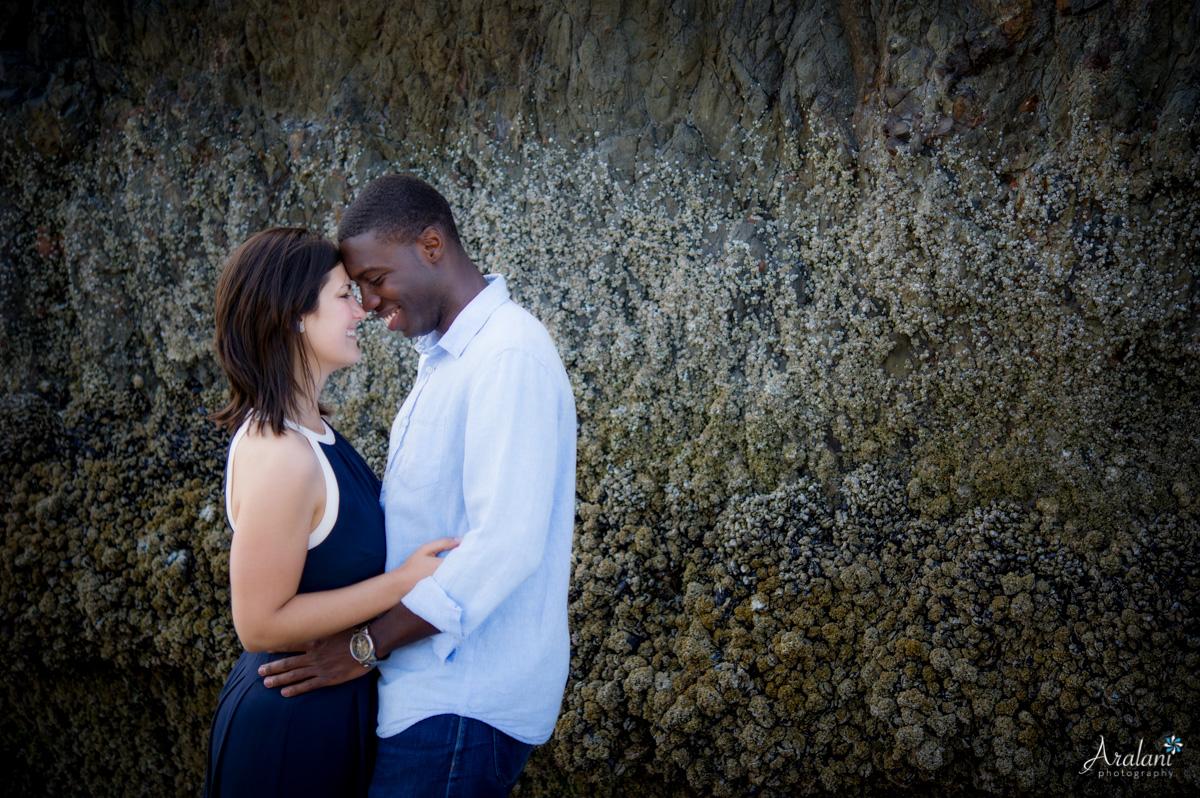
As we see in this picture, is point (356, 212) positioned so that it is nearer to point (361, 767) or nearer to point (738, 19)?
point (361, 767)

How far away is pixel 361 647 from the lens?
1.48 metres

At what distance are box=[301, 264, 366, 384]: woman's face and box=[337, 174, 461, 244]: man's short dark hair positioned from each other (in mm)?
113

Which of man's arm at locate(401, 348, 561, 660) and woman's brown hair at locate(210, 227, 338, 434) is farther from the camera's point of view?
woman's brown hair at locate(210, 227, 338, 434)

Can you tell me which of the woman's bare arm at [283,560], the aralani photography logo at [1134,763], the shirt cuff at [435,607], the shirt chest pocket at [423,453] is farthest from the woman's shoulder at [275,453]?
the aralani photography logo at [1134,763]

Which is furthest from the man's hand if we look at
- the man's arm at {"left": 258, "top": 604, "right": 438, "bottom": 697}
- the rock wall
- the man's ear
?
the rock wall

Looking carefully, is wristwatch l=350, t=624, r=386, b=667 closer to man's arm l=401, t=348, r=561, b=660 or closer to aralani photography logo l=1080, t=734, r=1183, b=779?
man's arm l=401, t=348, r=561, b=660

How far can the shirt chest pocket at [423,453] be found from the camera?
5.01ft

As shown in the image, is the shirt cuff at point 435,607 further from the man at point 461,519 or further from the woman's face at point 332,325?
the woman's face at point 332,325

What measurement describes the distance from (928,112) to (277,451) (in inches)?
90.6

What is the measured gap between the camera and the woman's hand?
146cm

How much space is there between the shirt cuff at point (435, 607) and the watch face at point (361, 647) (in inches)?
5.0

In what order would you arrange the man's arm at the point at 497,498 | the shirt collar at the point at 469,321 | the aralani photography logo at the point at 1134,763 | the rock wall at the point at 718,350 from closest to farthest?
the man's arm at the point at 497,498
the shirt collar at the point at 469,321
the aralani photography logo at the point at 1134,763
the rock wall at the point at 718,350

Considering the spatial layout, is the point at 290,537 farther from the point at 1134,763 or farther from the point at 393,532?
the point at 1134,763

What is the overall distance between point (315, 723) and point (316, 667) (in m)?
0.11
